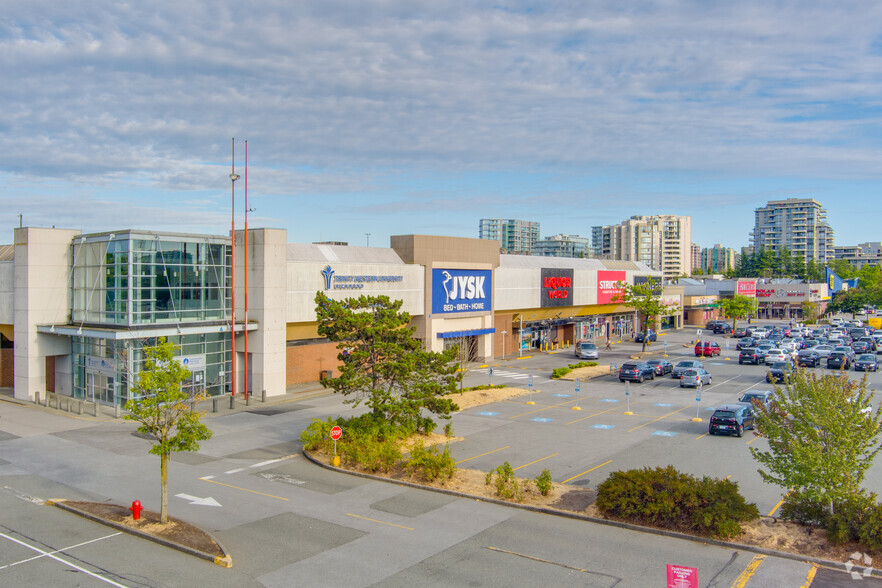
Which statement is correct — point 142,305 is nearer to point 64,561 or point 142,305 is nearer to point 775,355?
point 64,561

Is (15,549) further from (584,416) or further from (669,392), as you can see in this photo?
(669,392)

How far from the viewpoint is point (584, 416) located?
35.5 m

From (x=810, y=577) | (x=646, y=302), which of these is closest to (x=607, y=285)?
(x=646, y=302)

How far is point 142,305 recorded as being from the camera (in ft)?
119

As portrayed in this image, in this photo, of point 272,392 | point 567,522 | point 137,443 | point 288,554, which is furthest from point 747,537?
point 272,392

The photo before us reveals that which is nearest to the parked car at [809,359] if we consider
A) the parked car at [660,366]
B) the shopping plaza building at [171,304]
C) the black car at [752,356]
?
the black car at [752,356]

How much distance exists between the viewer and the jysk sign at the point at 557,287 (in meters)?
68.5

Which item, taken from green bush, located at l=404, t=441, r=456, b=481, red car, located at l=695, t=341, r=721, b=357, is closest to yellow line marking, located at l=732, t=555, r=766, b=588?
green bush, located at l=404, t=441, r=456, b=481

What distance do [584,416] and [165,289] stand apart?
24504 mm

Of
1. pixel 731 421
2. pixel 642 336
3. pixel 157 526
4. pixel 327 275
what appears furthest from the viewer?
pixel 642 336

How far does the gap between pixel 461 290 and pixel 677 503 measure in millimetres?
40010

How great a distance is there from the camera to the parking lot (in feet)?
80.8

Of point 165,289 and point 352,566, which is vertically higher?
point 165,289

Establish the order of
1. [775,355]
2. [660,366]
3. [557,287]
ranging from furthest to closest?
1. [557,287]
2. [775,355]
3. [660,366]
